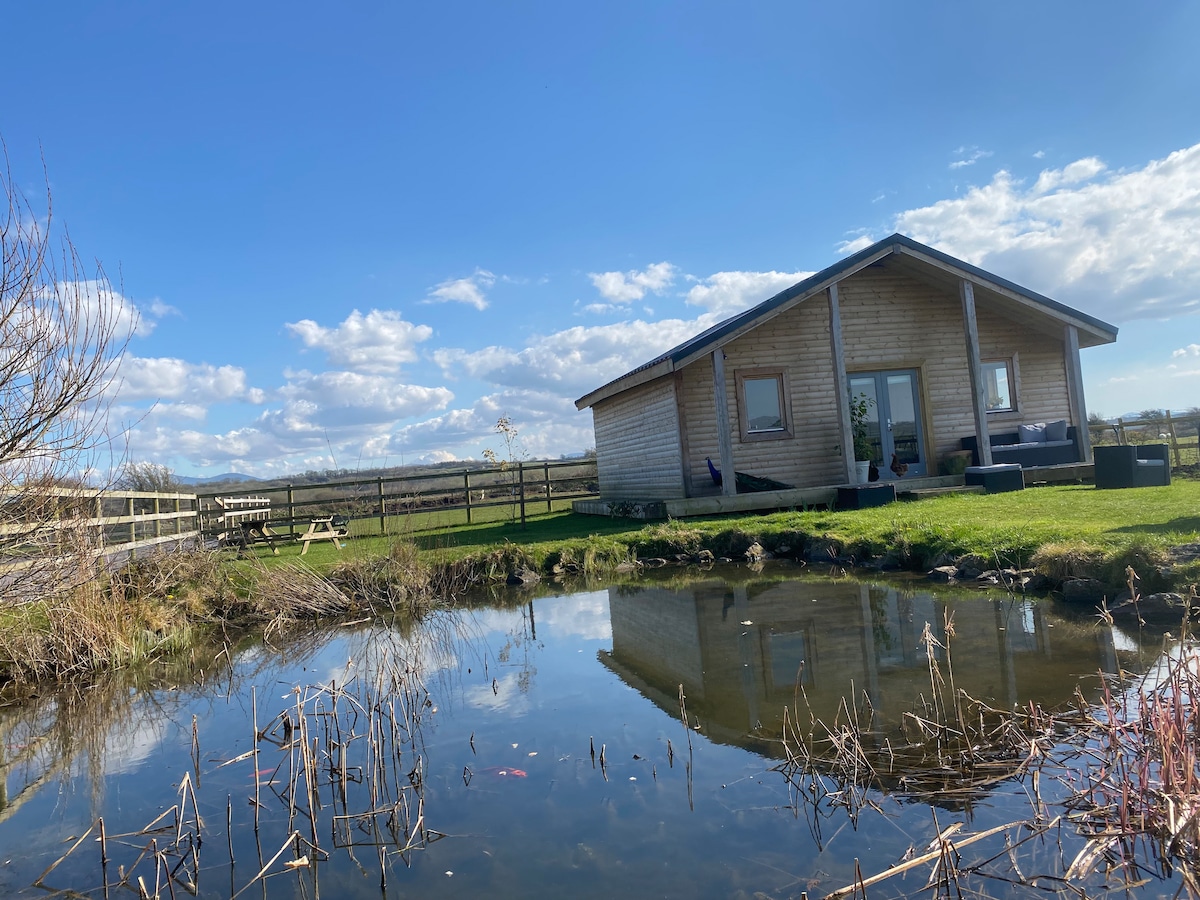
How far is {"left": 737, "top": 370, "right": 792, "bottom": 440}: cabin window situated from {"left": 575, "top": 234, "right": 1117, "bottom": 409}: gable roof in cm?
145

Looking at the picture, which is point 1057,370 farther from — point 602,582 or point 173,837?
point 173,837

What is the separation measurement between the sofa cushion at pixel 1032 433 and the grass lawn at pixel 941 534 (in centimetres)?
241

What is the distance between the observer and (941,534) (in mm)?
9492

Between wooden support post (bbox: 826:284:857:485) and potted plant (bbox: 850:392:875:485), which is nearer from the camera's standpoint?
wooden support post (bbox: 826:284:857:485)

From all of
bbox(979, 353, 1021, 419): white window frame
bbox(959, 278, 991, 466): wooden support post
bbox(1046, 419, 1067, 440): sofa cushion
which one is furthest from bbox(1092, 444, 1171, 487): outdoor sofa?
bbox(979, 353, 1021, 419): white window frame

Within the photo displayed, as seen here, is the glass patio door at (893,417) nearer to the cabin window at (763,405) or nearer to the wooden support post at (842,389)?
the cabin window at (763,405)

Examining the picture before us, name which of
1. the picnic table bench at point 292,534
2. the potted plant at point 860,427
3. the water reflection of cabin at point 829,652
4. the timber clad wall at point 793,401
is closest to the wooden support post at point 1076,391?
the potted plant at point 860,427

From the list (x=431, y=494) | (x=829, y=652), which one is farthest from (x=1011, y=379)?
(x=431, y=494)

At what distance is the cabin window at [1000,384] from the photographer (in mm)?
16688

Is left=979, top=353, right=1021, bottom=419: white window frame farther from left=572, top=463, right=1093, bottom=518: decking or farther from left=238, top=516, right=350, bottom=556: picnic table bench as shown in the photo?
left=238, top=516, right=350, bottom=556: picnic table bench

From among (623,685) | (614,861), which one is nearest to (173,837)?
(614,861)

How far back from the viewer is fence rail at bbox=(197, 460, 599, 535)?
696 inches

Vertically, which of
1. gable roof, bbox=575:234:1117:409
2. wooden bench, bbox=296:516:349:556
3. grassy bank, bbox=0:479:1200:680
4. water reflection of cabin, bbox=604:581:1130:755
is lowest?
water reflection of cabin, bbox=604:581:1130:755

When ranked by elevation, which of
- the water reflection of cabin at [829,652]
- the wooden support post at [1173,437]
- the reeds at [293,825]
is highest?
the wooden support post at [1173,437]
